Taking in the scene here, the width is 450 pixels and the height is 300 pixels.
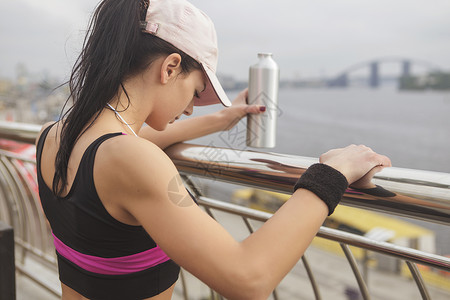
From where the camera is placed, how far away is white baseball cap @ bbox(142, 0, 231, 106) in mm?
1094

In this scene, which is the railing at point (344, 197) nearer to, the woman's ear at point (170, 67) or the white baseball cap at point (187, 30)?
the white baseball cap at point (187, 30)

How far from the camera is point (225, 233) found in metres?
0.89

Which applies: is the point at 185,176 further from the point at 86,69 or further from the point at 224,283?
the point at 224,283

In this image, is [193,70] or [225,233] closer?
[225,233]

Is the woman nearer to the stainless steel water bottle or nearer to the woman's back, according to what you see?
the woman's back

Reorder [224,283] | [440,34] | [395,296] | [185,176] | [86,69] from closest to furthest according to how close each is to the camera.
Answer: [224,283] → [86,69] → [185,176] → [395,296] → [440,34]

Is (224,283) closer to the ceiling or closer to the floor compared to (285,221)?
closer to the floor

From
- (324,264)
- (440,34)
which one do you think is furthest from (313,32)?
(324,264)

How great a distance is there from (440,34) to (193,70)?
113 metres

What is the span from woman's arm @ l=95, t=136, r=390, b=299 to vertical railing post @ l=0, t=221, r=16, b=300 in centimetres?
86

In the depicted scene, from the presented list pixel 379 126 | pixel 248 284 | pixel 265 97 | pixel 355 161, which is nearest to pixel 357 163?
pixel 355 161

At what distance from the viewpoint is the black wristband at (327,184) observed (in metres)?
0.91

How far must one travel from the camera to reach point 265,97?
155 centimetres

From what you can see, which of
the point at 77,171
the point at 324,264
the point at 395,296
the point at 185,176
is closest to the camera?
the point at 77,171
